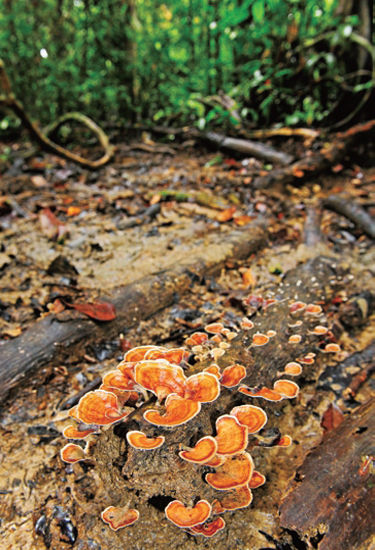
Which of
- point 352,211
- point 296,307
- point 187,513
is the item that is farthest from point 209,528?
point 352,211

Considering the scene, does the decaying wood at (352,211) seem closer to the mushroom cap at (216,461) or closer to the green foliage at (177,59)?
the green foliage at (177,59)

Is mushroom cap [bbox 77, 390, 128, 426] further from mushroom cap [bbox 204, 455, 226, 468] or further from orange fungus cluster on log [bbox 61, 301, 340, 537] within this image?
mushroom cap [bbox 204, 455, 226, 468]

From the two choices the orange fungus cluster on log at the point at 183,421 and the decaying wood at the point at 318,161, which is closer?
the orange fungus cluster on log at the point at 183,421

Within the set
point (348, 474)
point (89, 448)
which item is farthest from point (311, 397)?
point (89, 448)

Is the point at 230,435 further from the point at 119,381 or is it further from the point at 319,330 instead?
the point at 319,330

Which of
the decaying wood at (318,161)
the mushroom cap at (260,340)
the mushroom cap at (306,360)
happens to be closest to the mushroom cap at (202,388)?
the mushroom cap at (260,340)

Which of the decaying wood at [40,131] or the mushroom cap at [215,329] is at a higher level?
the decaying wood at [40,131]
